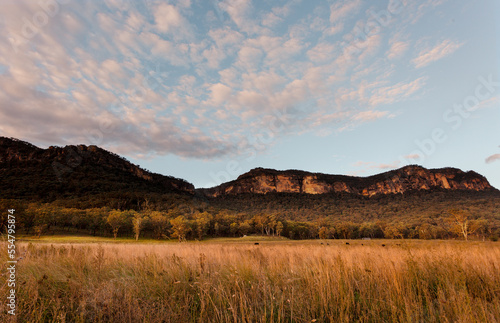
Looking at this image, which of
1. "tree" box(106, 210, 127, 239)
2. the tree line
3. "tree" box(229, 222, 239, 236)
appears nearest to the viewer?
the tree line

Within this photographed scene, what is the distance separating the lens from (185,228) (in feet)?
209

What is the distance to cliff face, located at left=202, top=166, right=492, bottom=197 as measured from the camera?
15212cm

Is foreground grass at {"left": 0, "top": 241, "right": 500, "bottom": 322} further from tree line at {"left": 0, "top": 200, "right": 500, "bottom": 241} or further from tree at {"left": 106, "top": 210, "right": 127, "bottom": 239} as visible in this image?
tree at {"left": 106, "top": 210, "right": 127, "bottom": 239}

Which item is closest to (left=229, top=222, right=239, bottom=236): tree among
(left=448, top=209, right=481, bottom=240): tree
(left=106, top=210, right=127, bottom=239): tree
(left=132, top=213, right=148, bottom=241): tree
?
(left=132, top=213, right=148, bottom=241): tree

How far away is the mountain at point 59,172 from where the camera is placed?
99.5 meters

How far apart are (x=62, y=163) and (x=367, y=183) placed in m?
211

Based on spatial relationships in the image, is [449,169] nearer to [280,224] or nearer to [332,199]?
[332,199]

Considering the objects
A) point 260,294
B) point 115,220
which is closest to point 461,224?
point 260,294

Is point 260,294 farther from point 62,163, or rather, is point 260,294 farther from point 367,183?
point 367,183

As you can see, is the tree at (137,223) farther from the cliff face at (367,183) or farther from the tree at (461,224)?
the cliff face at (367,183)

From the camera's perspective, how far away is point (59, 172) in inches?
4631

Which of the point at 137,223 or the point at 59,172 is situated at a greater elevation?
the point at 59,172

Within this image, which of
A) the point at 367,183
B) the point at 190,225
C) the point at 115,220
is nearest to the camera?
the point at 115,220

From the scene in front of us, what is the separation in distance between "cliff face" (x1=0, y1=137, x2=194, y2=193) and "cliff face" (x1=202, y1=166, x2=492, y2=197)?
73.0 m
